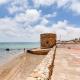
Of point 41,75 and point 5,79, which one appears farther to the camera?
point 5,79

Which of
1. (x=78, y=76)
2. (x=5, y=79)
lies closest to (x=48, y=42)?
(x=5, y=79)

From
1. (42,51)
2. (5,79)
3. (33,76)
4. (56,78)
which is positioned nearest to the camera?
(33,76)

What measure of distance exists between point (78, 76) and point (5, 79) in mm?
11029

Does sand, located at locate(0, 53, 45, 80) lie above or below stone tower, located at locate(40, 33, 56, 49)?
below

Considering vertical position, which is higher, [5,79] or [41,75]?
[41,75]

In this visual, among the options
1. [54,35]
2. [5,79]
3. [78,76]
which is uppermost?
[54,35]

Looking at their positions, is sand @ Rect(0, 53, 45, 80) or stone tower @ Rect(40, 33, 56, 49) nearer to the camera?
sand @ Rect(0, 53, 45, 80)

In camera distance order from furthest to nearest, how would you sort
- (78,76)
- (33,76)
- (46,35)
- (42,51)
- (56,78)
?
(46,35), (42,51), (78,76), (56,78), (33,76)

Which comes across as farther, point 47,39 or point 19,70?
point 47,39

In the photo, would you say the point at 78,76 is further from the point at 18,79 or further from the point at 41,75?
the point at 18,79

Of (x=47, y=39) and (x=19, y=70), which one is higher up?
(x=47, y=39)

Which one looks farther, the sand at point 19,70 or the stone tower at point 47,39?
the stone tower at point 47,39

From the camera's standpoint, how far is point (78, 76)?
8.23m

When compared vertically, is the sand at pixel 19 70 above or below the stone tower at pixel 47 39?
below
